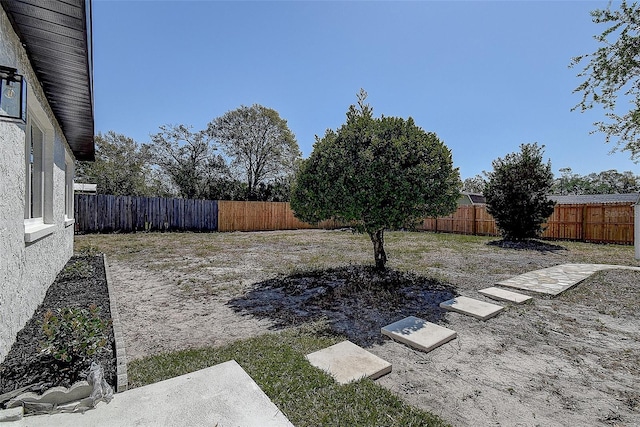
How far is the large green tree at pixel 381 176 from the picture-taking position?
480 centimetres

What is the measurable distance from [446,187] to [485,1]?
171 inches

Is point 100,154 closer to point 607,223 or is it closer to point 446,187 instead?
point 446,187

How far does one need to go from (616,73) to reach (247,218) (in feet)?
53.1

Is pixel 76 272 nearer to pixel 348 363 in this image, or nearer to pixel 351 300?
pixel 351 300

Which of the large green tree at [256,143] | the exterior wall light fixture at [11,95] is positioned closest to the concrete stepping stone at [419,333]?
the exterior wall light fixture at [11,95]

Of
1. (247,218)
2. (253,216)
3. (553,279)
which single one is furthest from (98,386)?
(253,216)

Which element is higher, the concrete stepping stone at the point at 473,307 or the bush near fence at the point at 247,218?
the bush near fence at the point at 247,218

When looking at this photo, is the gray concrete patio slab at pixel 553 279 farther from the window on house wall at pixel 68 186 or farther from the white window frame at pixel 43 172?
the window on house wall at pixel 68 186

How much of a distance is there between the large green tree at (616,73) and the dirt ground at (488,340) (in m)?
6.12

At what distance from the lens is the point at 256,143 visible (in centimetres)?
2291

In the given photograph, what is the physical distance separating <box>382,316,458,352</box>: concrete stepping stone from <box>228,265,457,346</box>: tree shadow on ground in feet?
0.60

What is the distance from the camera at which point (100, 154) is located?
2075cm

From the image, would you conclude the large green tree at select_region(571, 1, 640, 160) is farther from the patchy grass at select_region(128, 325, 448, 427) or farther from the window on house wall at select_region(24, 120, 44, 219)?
the window on house wall at select_region(24, 120, 44, 219)

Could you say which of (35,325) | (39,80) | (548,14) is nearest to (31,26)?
(39,80)
